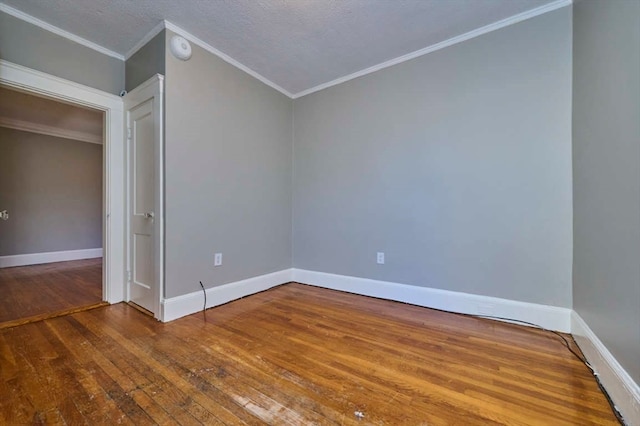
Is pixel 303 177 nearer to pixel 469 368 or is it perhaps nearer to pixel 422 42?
pixel 422 42

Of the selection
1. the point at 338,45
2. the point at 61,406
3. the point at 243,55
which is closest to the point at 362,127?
the point at 338,45

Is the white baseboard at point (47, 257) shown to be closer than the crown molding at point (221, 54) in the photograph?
No

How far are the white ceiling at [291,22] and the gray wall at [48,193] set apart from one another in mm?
3661

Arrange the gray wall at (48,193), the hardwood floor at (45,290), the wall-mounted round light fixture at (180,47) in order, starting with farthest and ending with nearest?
the gray wall at (48,193) → the hardwood floor at (45,290) → the wall-mounted round light fixture at (180,47)

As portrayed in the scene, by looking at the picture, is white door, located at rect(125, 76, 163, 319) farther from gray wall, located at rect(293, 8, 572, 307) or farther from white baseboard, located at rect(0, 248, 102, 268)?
white baseboard, located at rect(0, 248, 102, 268)

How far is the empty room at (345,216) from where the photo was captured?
1.29 meters

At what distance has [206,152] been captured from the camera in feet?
8.22

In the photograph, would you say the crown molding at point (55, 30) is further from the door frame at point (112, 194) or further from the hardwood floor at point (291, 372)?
the hardwood floor at point (291, 372)

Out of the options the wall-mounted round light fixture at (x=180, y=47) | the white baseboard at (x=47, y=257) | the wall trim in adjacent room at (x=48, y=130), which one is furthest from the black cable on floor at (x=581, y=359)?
the wall trim in adjacent room at (x=48, y=130)

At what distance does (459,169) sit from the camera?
2.38 m

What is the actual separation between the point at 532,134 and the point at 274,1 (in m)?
2.24

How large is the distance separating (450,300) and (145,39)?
363 centimetres

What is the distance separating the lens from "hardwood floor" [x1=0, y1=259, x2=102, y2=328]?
2312mm

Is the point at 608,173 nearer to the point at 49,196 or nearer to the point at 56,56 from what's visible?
the point at 56,56
